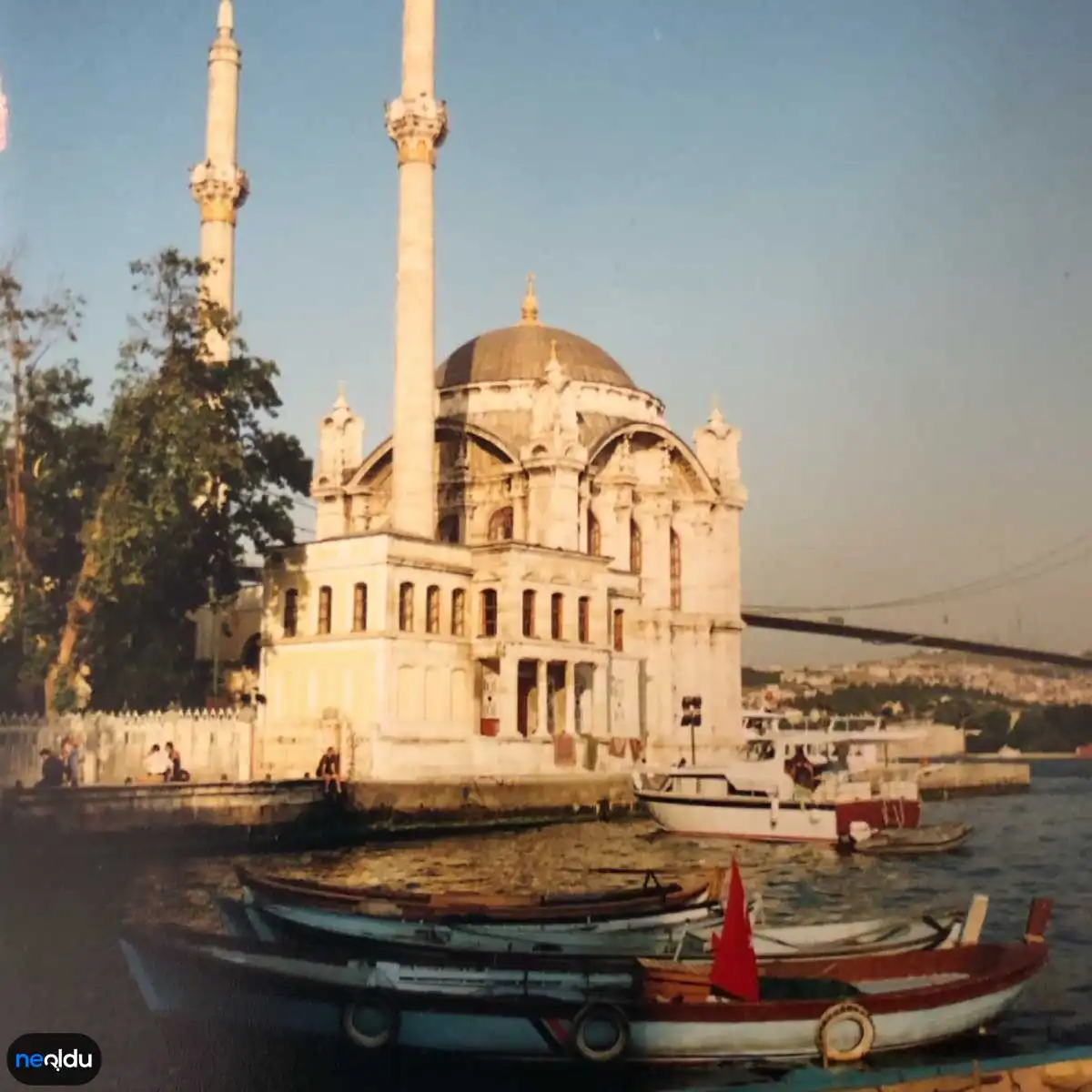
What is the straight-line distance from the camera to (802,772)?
70.3 feet

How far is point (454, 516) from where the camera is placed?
99.6 feet

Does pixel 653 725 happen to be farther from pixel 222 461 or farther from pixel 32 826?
pixel 32 826

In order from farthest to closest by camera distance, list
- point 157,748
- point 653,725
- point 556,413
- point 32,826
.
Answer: point 653,725
point 556,413
point 157,748
point 32,826

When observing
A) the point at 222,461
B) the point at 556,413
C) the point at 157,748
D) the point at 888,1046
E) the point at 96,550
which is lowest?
the point at 888,1046

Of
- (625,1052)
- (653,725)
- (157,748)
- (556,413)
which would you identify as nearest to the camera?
(625,1052)

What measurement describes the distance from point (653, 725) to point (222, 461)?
47.0ft

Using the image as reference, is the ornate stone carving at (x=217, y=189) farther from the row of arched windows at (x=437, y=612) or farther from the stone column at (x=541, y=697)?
the stone column at (x=541, y=697)

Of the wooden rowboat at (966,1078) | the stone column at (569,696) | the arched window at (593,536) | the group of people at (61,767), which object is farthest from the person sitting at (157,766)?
the arched window at (593,536)

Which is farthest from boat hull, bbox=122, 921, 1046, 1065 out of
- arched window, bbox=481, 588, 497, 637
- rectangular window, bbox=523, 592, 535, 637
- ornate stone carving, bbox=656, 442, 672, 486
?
ornate stone carving, bbox=656, 442, 672, 486

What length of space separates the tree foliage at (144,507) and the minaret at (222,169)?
5.05 m

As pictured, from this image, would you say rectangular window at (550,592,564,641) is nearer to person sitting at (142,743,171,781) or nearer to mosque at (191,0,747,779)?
mosque at (191,0,747,779)

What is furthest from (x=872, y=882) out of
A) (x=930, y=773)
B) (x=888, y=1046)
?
(x=930, y=773)

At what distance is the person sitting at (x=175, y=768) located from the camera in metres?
18.3

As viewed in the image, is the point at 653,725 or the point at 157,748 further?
the point at 653,725
